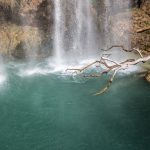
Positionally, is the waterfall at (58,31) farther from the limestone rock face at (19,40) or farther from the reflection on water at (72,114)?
the reflection on water at (72,114)

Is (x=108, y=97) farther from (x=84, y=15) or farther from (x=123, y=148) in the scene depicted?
(x=84, y=15)

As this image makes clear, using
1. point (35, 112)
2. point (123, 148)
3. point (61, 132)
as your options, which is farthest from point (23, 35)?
point (123, 148)

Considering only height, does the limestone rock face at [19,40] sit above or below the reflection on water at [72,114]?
above

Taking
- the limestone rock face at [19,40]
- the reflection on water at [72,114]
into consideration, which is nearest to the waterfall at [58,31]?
the limestone rock face at [19,40]

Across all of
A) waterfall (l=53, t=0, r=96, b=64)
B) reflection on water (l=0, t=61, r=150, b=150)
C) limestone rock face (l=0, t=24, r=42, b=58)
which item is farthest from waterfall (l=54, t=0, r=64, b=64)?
reflection on water (l=0, t=61, r=150, b=150)

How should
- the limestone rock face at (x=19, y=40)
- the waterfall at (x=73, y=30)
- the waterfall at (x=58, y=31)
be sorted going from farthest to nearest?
the waterfall at (x=73, y=30) → the waterfall at (x=58, y=31) → the limestone rock face at (x=19, y=40)

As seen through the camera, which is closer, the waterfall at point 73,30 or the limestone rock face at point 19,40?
the limestone rock face at point 19,40

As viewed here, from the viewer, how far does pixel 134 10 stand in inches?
1795

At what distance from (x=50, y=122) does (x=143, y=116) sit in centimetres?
751

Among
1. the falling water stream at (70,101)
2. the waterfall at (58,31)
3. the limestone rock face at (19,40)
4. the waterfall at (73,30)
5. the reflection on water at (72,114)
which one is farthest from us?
the waterfall at (73,30)

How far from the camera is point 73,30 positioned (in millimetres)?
45094

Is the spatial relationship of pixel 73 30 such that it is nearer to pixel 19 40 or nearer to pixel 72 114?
pixel 19 40

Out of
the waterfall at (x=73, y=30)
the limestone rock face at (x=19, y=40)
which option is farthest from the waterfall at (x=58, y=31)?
the limestone rock face at (x=19, y=40)

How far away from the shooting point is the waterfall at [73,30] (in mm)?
44156
